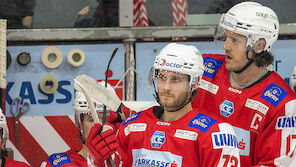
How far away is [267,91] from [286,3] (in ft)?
5.89

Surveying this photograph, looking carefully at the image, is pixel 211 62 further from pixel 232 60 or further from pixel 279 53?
pixel 279 53

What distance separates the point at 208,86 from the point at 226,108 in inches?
8.3

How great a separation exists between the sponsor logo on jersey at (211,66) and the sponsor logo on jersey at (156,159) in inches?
35.9

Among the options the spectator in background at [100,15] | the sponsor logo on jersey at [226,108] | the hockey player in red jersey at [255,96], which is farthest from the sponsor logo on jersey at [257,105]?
the spectator in background at [100,15]

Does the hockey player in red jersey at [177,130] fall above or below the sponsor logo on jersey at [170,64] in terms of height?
below

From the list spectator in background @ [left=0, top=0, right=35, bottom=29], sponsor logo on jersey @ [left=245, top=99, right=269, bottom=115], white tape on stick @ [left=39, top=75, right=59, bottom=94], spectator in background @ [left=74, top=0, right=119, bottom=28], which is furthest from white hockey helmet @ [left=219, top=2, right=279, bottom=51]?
spectator in background @ [left=0, top=0, right=35, bottom=29]

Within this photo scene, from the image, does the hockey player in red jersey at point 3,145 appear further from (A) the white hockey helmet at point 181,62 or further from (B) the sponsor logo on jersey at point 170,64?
(B) the sponsor logo on jersey at point 170,64

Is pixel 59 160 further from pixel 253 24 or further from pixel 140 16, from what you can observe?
pixel 253 24

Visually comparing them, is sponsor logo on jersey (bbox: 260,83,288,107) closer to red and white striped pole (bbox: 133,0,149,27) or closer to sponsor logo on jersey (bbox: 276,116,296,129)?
sponsor logo on jersey (bbox: 276,116,296,129)

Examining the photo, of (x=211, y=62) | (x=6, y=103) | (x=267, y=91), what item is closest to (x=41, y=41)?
(x=6, y=103)

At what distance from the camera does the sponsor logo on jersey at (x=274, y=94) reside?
16.2 feet

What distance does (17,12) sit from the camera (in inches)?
255

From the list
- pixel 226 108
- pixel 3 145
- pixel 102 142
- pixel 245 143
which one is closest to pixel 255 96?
pixel 226 108

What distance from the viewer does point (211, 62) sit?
205 inches
